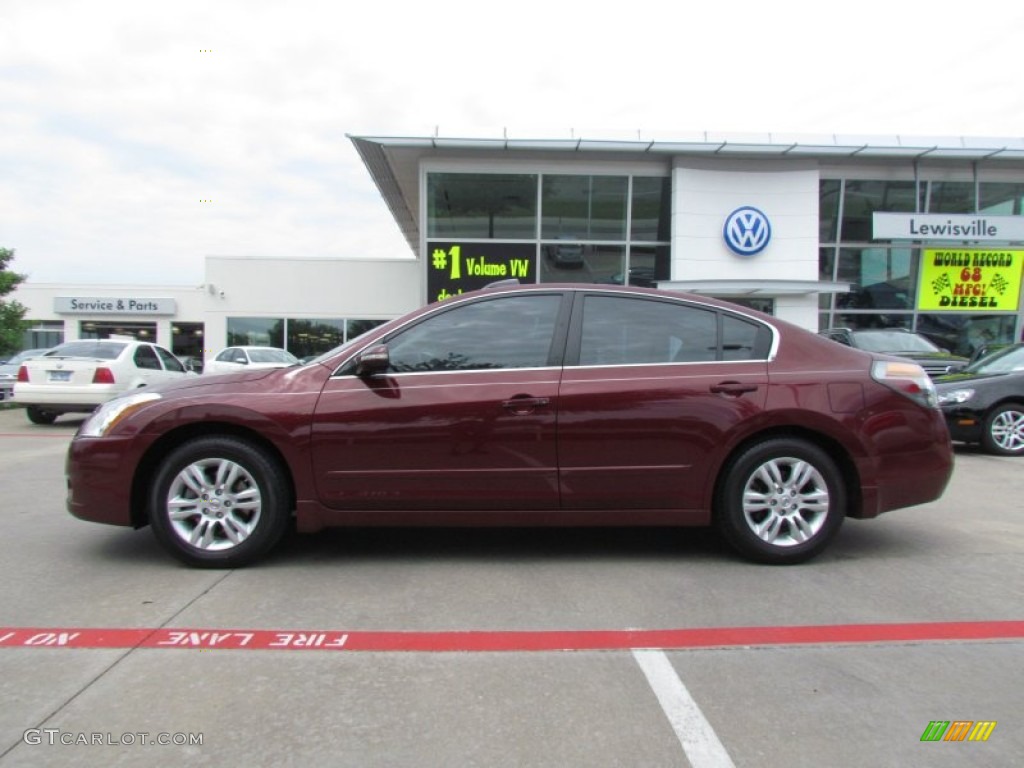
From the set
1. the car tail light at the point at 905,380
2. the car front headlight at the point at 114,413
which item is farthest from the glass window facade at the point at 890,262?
the car front headlight at the point at 114,413

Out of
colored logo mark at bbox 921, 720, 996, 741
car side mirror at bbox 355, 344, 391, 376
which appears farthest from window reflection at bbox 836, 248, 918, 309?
colored logo mark at bbox 921, 720, 996, 741

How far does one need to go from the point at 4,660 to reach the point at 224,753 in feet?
4.50

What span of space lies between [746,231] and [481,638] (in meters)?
15.8

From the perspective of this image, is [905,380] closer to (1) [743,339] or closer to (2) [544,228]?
(1) [743,339]

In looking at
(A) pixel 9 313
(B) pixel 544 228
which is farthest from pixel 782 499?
(A) pixel 9 313

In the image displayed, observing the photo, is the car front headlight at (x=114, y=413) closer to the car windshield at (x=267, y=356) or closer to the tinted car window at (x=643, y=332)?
the tinted car window at (x=643, y=332)

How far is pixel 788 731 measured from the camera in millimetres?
2562

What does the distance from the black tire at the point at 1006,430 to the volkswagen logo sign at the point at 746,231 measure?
911 centimetres

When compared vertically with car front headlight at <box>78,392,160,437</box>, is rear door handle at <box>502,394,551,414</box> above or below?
above

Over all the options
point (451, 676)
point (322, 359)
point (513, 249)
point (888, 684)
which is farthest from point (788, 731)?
point (513, 249)

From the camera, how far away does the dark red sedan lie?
417 centimetres

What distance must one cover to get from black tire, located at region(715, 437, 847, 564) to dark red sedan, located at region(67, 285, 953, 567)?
11mm

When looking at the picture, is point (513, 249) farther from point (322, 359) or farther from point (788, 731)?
point (788, 731)

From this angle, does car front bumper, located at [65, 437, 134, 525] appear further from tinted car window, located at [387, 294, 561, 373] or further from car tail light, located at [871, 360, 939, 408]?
car tail light, located at [871, 360, 939, 408]
